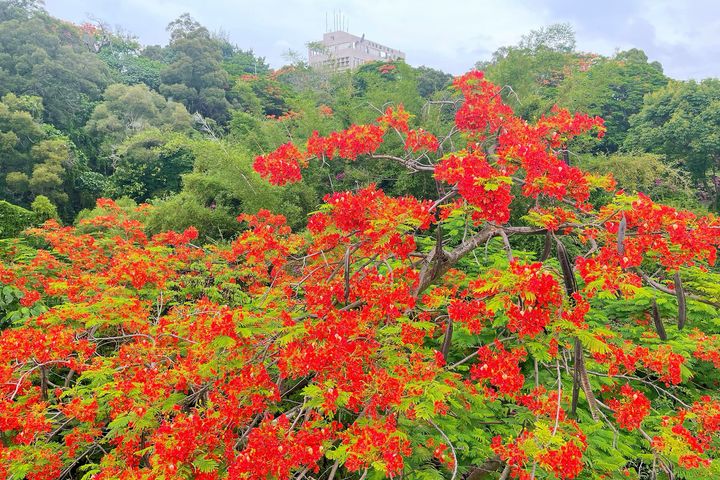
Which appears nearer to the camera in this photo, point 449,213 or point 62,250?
point 449,213

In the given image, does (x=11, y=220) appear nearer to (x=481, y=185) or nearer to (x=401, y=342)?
(x=401, y=342)

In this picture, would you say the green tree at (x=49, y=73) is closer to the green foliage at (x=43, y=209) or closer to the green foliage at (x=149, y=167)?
the green foliage at (x=149, y=167)

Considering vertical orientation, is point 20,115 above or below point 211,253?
above

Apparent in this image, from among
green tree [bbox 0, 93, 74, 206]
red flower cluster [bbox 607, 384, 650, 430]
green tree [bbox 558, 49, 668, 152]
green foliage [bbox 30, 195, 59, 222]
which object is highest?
green tree [bbox 558, 49, 668, 152]

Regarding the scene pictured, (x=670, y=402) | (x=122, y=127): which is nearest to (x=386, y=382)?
(x=670, y=402)

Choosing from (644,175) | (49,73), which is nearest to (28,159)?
(49,73)

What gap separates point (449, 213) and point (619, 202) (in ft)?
4.18

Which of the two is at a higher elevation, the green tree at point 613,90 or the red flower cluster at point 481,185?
the green tree at point 613,90

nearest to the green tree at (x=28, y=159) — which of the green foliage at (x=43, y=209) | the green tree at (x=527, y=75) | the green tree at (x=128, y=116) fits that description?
the green foliage at (x=43, y=209)

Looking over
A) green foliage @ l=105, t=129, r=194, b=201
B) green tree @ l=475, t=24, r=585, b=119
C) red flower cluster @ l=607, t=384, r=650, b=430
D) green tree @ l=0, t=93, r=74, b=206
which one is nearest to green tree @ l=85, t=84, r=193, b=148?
green foliage @ l=105, t=129, r=194, b=201

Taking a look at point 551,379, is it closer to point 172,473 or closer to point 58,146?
point 172,473

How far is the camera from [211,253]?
777cm

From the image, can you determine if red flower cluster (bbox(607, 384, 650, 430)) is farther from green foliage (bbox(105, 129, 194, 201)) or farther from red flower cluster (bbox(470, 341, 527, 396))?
green foliage (bbox(105, 129, 194, 201))

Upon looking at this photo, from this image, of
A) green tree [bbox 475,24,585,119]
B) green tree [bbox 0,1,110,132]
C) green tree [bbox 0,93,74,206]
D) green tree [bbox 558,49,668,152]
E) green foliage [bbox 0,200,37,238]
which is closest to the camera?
green foliage [bbox 0,200,37,238]
